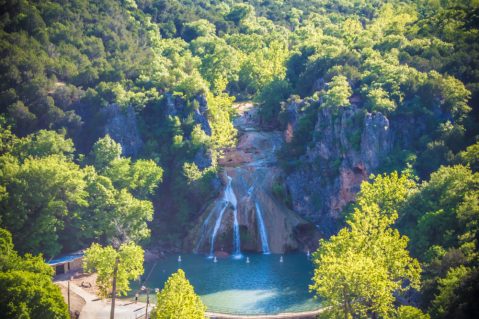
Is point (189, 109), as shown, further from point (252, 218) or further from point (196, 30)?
point (196, 30)

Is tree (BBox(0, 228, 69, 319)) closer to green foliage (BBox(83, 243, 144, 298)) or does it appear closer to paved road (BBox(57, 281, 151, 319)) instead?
green foliage (BBox(83, 243, 144, 298))

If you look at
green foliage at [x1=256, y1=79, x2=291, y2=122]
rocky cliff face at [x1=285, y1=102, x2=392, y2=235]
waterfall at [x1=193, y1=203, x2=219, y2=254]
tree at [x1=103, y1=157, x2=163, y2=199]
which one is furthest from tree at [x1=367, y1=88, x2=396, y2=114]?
tree at [x1=103, y1=157, x2=163, y2=199]

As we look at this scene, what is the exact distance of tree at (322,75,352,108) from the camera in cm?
8319

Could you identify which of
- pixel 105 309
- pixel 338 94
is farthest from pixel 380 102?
pixel 105 309

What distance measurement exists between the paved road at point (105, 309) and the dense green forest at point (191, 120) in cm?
611

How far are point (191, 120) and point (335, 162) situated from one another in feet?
66.5

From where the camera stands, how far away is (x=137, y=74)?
323ft

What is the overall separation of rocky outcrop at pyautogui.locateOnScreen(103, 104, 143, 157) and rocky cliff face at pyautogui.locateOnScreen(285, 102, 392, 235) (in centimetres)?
2091

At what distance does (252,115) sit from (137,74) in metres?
18.6

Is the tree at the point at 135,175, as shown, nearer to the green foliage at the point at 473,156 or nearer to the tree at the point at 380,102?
the tree at the point at 380,102

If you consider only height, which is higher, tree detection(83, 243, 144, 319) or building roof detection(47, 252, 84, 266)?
building roof detection(47, 252, 84, 266)

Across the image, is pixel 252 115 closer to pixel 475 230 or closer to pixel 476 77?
pixel 476 77

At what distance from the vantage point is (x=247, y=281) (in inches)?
2766

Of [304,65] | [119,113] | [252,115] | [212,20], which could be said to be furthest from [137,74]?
[212,20]
